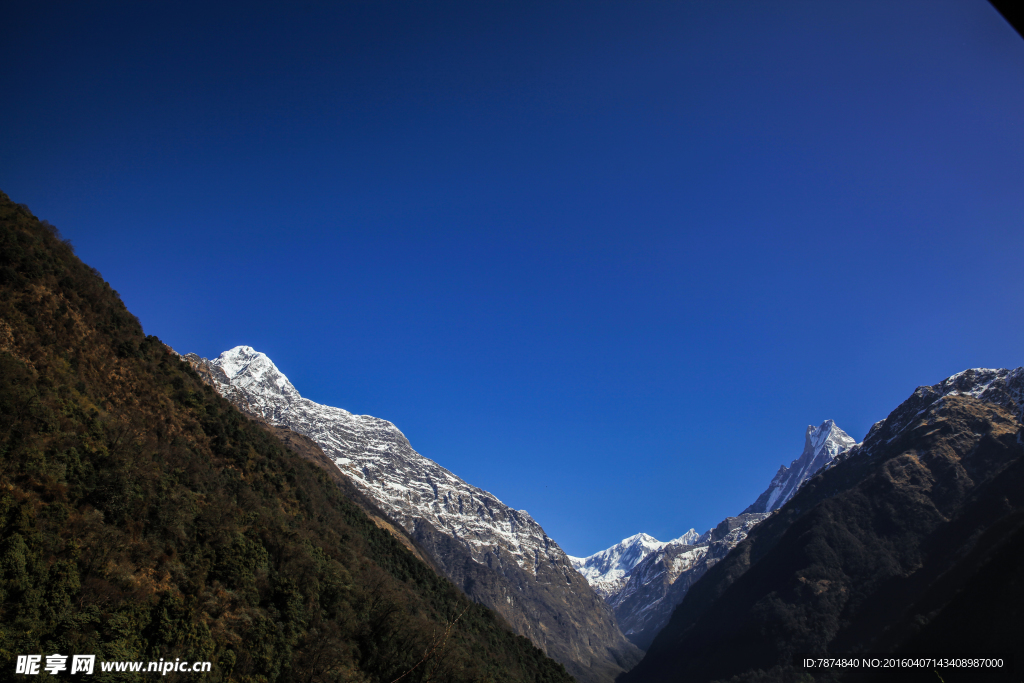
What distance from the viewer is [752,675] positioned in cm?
17350

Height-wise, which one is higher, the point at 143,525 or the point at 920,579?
the point at 143,525

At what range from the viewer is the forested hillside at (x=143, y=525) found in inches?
1028

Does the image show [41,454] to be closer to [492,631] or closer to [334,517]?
[334,517]

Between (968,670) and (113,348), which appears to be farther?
(968,670)

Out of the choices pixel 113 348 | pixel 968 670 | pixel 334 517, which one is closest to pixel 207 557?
pixel 113 348

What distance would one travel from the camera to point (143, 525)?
33.8 metres

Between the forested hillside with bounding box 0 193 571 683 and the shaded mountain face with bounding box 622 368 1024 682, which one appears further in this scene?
the shaded mountain face with bounding box 622 368 1024 682

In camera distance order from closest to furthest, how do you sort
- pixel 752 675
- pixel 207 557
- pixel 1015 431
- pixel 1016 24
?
pixel 1016 24 → pixel 207 557 → pixel 752 675 → pixel 1015 431

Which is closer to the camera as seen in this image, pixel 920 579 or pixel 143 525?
pixel 143 525

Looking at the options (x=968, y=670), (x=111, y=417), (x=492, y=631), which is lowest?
(x=968, y=670)

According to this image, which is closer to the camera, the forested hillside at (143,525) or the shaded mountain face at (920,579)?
the forested hillside at (143,525)

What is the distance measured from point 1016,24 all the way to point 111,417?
158 feet

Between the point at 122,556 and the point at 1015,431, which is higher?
the point at 1015,431

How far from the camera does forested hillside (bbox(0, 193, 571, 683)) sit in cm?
2610
